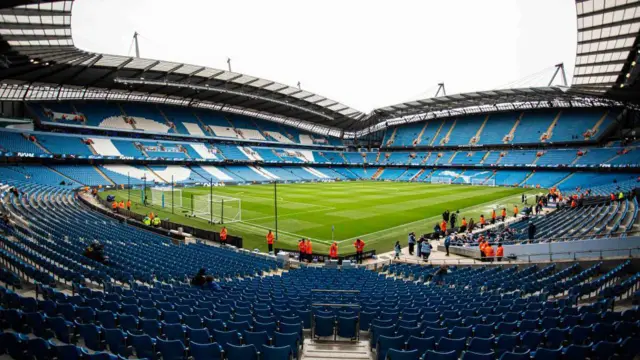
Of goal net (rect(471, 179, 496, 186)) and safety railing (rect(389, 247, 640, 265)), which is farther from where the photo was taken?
goal net (rect(471, 179, 496, 186))

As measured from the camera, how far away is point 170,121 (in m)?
71.8

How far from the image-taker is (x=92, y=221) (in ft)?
74.1

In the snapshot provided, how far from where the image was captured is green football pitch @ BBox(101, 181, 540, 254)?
992 inches

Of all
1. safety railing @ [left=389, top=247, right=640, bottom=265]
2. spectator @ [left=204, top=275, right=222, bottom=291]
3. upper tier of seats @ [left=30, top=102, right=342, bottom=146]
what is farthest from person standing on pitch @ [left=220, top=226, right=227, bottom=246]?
upper tier of seats @ [left=30, top=102, right=342, bottom=146]

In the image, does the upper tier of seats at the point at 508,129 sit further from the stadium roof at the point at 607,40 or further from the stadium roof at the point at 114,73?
the stadium roof at the point at 607,40

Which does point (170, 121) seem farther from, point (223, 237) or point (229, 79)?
point (223, 237)

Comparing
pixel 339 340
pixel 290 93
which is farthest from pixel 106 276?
pixel 290 93

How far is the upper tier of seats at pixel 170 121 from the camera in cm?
5957

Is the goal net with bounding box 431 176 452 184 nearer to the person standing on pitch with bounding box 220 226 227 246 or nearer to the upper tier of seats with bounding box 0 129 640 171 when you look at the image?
the upper tier of seats with bounding box 0 129 640 171

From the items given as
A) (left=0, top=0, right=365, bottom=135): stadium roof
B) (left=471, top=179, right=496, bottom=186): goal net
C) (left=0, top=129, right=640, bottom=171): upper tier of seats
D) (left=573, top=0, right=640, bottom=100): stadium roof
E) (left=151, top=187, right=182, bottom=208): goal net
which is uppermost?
(left=0, top=0, right=365, bottom=135): stadium roof

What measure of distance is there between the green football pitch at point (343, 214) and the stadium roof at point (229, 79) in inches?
626

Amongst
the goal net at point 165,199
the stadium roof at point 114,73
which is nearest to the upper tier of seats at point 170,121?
the stadium roof at point 114,73

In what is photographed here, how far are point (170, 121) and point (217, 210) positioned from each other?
1779 inches

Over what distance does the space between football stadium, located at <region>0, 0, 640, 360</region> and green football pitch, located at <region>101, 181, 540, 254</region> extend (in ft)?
1.08
